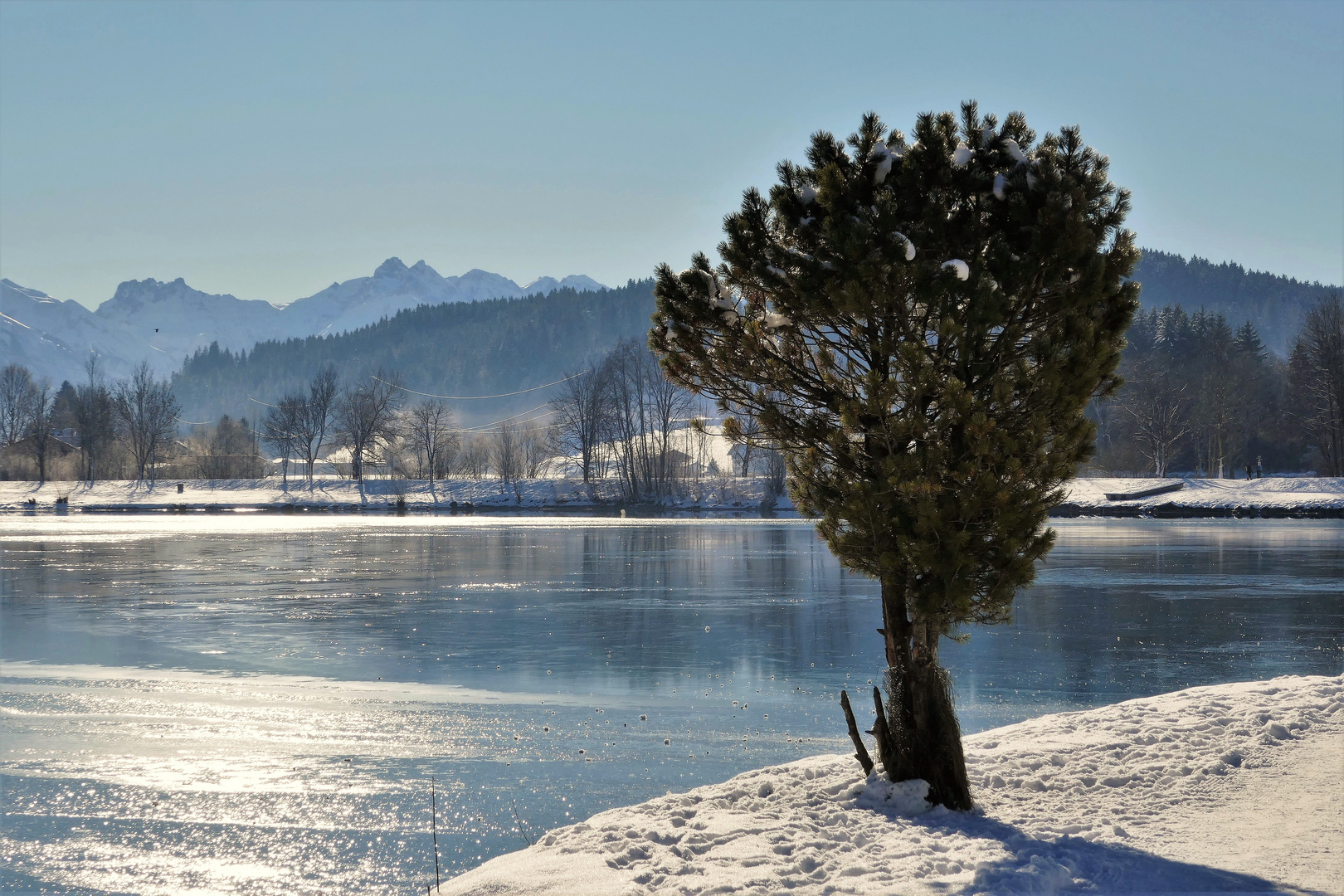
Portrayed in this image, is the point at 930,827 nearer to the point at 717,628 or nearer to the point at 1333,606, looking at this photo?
the point at 717,628

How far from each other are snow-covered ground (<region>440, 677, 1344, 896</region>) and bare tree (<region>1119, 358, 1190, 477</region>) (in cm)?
8416

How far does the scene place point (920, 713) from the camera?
764cm

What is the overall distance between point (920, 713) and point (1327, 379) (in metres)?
86.4

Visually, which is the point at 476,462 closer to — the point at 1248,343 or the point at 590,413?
the point at 590,413

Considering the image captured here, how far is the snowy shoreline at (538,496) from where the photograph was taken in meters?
64.1

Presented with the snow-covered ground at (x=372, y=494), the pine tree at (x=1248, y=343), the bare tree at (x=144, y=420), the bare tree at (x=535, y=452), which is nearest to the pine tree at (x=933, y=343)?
the snow-covered ground at (x=372, y=494)

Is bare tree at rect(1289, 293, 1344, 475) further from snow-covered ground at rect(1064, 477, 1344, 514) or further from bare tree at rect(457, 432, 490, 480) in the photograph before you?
bare tree at rect(457, 432, 490, 480)

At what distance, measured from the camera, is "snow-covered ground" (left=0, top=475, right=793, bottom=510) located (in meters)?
85.5

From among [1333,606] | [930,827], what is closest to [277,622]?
[930,827]

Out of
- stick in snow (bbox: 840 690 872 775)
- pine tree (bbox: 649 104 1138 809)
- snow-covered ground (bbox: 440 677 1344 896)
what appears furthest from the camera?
stick in snow (bbox: 840 690 872 775)

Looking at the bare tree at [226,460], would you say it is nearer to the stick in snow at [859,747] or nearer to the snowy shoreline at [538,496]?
the snowy shoreline at [538,496]

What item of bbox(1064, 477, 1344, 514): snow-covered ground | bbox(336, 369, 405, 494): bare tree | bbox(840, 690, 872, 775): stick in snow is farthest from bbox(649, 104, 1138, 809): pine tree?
bbox(336, 369, 405, 494): bare tree

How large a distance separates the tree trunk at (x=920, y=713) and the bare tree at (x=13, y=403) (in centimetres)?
15838

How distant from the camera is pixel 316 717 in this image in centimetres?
1110
